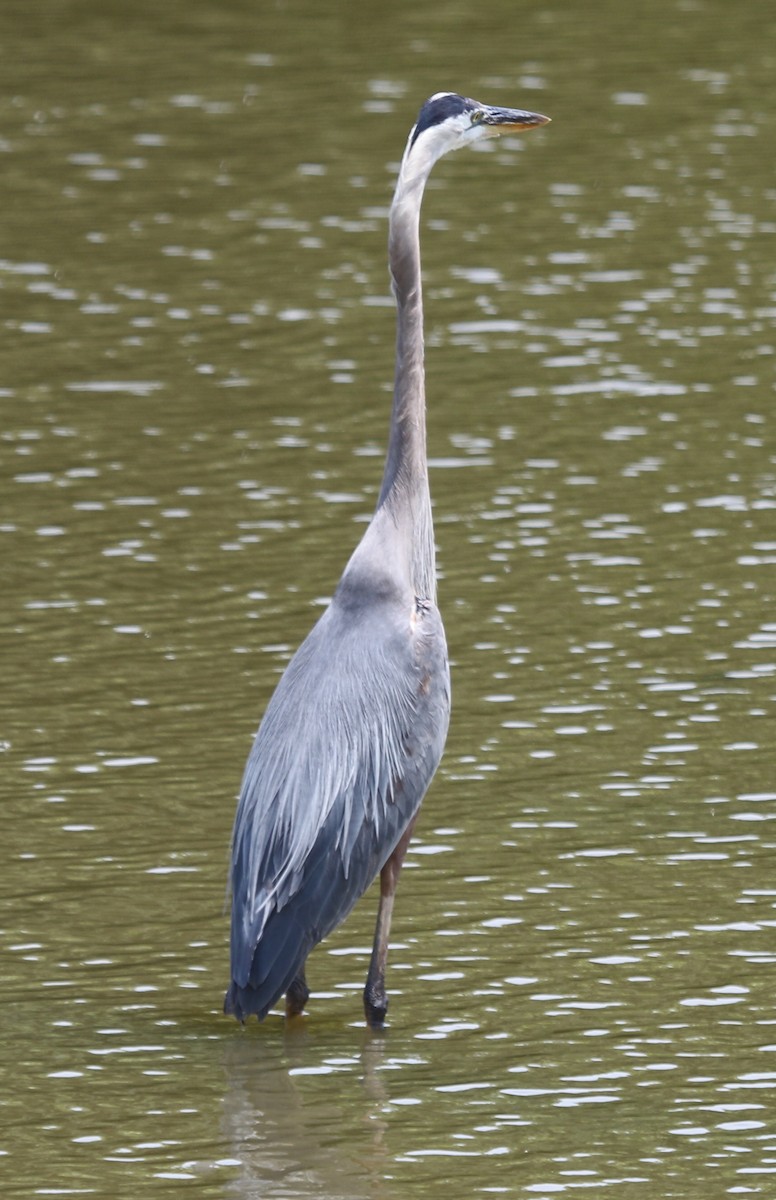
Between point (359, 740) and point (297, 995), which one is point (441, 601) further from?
point (297, 995)

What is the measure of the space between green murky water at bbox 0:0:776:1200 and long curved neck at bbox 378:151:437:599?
1611 millimetres

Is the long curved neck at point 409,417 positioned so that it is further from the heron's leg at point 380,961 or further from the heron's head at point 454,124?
the heron's leg at point 380,961

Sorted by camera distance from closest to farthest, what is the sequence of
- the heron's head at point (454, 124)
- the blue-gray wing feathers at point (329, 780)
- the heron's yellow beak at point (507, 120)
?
the blue-gray wing feathers at point (329, 780) < the heron's head at point (454, 124) < the heron's yellow beak at point (507, 120)

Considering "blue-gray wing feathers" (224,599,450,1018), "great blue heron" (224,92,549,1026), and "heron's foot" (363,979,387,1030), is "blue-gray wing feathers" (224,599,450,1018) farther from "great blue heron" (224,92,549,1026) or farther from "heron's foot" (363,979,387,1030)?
Answer: "heron's foot" (363,979,387,1030)

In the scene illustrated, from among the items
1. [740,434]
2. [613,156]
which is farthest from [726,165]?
[740,434]

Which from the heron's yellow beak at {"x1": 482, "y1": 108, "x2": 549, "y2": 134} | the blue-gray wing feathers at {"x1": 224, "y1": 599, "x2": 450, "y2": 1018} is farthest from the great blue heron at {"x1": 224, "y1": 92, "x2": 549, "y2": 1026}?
the heron's yellow beak at {"x1": 482, "y1": 108, "x2": 549, "y2": 134}

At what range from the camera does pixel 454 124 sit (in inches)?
370

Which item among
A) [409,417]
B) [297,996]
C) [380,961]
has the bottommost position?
[297,996]

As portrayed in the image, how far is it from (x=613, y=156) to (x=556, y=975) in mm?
16179

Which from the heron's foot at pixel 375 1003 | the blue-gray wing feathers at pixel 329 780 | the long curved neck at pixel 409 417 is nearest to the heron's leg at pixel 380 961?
the heron's foot at pixel 375 1003

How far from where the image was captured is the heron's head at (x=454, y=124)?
9.17 m

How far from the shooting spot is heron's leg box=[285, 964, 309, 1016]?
8805mm

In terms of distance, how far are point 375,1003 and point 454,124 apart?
3.26m

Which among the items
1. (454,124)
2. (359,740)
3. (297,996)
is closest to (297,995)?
(297,996)
